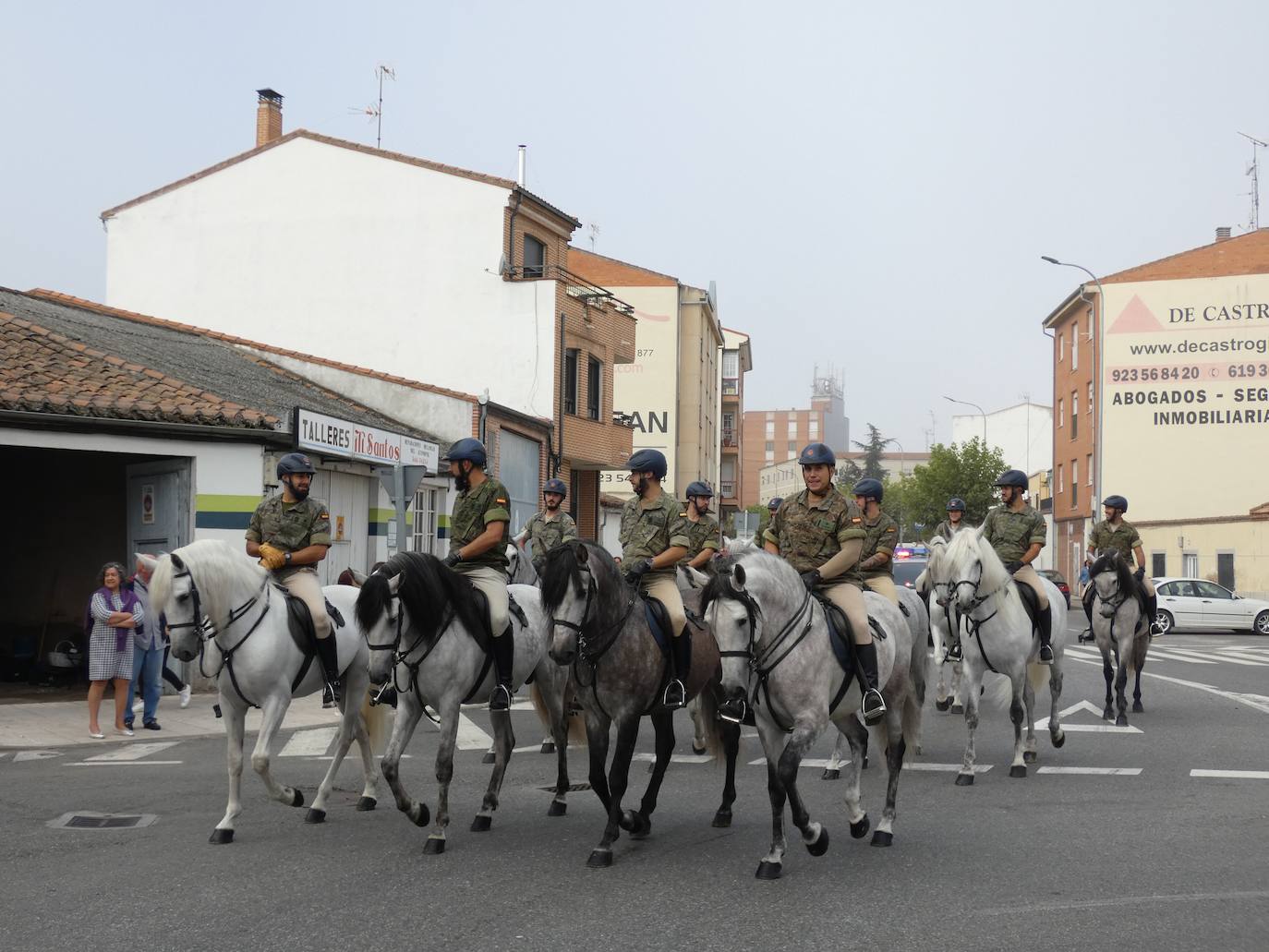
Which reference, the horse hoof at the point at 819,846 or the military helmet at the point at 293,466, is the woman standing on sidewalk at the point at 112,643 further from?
the horse hoof at the point at 819,846

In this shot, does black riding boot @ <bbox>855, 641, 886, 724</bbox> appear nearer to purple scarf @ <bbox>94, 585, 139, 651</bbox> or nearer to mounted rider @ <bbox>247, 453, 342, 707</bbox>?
mounted rider @ <bbox>247, 453, 342, 707</bbox>

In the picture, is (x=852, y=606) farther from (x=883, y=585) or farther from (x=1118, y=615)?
(x=1118, y=615)

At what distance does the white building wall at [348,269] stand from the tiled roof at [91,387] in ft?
49.4

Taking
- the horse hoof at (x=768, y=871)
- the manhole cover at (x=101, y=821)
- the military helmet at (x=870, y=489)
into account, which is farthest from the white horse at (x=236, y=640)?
the military helmet at (x=870, y=489)

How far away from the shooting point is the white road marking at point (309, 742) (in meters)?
12.5

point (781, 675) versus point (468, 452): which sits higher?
point (468, 452)

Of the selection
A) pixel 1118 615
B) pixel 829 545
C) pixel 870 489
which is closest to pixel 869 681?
pixel 829 545

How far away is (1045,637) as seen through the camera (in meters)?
12.1

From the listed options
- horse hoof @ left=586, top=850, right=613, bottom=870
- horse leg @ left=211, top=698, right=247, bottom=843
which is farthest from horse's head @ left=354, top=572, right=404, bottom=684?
horse hoof @ left=586, top=850, right=613, bottom=870

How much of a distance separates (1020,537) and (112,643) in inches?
375

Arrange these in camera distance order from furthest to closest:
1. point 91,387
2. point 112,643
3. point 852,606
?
point 91,387 < point 112,643 < point 852,606

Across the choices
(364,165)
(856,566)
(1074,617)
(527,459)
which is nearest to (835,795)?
(856,566)

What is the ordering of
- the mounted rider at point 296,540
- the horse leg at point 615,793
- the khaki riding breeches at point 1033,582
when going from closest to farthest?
the horse leg at point 615,793 → the mounted rider at point 296,540 → the khaki riding breeches at point 1033,582

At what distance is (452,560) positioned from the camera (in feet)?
29.1
